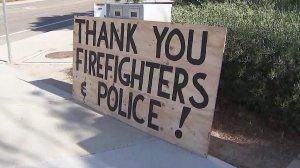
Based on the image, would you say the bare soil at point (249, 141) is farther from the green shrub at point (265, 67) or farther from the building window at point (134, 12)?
the building window at point (134, 12)

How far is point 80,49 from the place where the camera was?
5543 mm

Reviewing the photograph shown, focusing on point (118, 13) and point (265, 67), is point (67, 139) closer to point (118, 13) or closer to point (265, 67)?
point (265, 67)

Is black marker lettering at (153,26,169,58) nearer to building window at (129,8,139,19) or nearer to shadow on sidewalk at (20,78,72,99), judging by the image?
building window at (129,8,139,19)

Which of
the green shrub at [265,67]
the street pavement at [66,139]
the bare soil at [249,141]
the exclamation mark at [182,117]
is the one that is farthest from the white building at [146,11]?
the exclamation mark at [182,117]

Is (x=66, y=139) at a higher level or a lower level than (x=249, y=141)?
lower

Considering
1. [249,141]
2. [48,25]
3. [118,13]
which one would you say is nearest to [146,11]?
[118,13]

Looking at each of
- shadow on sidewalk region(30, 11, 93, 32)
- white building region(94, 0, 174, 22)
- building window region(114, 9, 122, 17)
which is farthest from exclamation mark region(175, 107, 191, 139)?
shadow on sidewalk region(30, 11, 93, 32)

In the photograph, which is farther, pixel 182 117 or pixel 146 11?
pixel 146 11

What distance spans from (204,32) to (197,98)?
0.61 m

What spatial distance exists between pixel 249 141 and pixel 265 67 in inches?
30.9

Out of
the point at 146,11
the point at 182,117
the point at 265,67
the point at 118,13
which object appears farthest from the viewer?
the point at 118,13

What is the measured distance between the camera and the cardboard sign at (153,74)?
3832 mm

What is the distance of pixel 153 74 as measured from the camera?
4.39m

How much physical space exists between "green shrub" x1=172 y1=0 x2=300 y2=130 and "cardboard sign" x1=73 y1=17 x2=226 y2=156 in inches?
19.1
